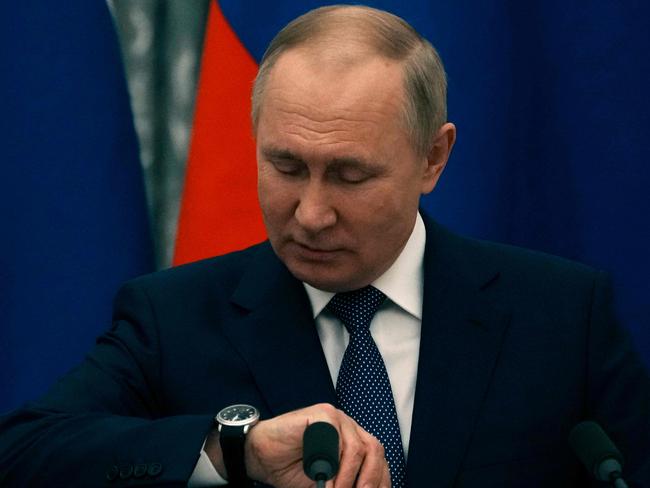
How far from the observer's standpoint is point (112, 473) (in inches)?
65.6

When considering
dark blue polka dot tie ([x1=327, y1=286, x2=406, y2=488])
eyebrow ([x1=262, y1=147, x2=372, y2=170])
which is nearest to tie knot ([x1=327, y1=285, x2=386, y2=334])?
dark blue polka dot tie ([x1=327, y1=286, x2=406, y2=488])

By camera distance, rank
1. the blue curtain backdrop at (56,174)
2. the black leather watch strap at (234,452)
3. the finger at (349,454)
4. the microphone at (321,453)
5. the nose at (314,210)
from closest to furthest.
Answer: the microphone at (321,453) → the finger at (349,454) → the black leather watch strap at (234,452) → the nose at (314,210) → the blue curtain backdrop at (56,174)

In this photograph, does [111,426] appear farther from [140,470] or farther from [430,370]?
[430,370]

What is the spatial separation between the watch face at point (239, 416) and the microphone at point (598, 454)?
0.47 m

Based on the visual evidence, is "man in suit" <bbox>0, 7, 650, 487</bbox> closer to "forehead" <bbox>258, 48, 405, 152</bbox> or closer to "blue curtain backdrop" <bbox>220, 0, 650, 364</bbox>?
"forehead" <bbox>258, 48, 405, 152</bbox>

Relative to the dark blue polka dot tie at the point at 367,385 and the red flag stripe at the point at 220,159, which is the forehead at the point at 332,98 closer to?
the dark blue polka dot tie at the point at 367,385

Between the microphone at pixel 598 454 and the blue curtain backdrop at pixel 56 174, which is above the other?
the blue curtain backdrop at pixel 56 174

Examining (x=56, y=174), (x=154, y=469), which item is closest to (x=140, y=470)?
(x=154, y=469)

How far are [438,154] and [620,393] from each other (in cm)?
55

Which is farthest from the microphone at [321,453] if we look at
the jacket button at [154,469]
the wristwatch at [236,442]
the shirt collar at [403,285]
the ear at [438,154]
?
the ear at [438,154]

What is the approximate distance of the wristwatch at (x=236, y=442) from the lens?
1579mm

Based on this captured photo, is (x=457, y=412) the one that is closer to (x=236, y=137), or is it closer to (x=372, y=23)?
(x=372, y=23)

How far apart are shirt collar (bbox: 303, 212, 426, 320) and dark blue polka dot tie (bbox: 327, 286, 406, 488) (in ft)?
0.11

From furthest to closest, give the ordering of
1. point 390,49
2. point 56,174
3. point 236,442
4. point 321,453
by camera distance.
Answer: point 56,174
point 390,49
point 236,442
point 321,453
